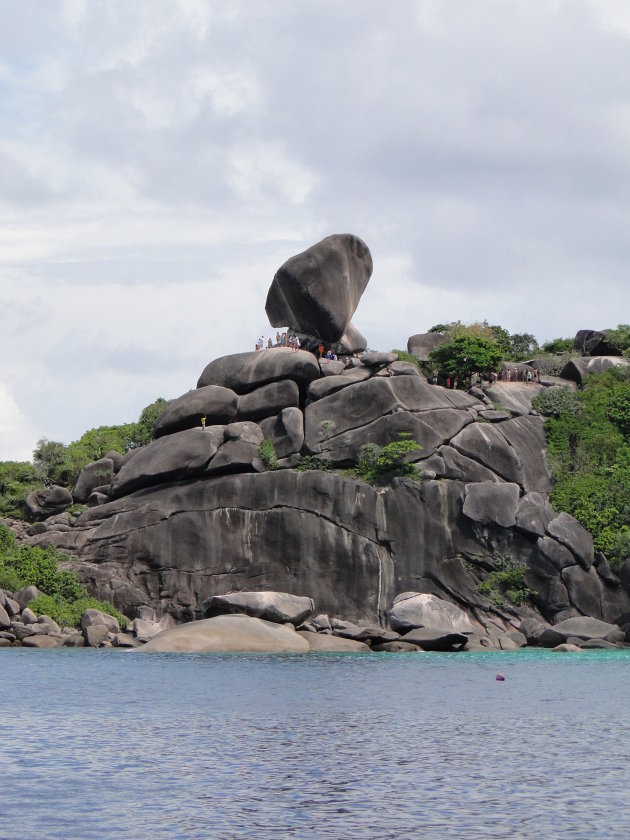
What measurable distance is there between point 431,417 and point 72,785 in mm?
40954

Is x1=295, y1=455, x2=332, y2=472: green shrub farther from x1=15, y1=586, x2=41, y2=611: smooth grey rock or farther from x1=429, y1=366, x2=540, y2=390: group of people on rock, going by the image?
x1=15, y1=586, x2=41, y2=611: smooth grey rock

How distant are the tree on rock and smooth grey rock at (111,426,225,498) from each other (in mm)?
14236

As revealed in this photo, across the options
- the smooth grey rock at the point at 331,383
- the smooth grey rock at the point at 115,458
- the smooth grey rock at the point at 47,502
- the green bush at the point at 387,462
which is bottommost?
the smooth grey rock at the point at 47,502

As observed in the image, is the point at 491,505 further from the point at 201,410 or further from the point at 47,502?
the point at 47,502

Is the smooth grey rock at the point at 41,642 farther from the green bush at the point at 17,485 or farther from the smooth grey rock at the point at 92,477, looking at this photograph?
the green bush at the point at 17,485

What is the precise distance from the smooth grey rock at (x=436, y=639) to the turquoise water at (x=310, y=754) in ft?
35.9

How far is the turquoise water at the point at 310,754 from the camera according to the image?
14.2m

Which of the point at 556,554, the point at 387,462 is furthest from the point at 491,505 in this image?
the point at 387,462

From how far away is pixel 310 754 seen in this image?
1912 centimetres

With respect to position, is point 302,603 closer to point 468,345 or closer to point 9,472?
point 468,345

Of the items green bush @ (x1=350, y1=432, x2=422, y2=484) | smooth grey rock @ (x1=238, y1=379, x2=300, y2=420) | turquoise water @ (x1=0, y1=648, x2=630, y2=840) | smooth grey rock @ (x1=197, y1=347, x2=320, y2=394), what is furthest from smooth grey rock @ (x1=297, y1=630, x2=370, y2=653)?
smooth grey rock @ (x1=197, y1=347, x2=320, y2=394)

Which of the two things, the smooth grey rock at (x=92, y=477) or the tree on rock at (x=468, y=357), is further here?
the tree on rock at (x=468, y=357)

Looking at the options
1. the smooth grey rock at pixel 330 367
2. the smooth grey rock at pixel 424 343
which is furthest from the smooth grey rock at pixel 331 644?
the smooth grey rock at pixel 424 343

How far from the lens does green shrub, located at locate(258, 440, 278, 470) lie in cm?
5538
